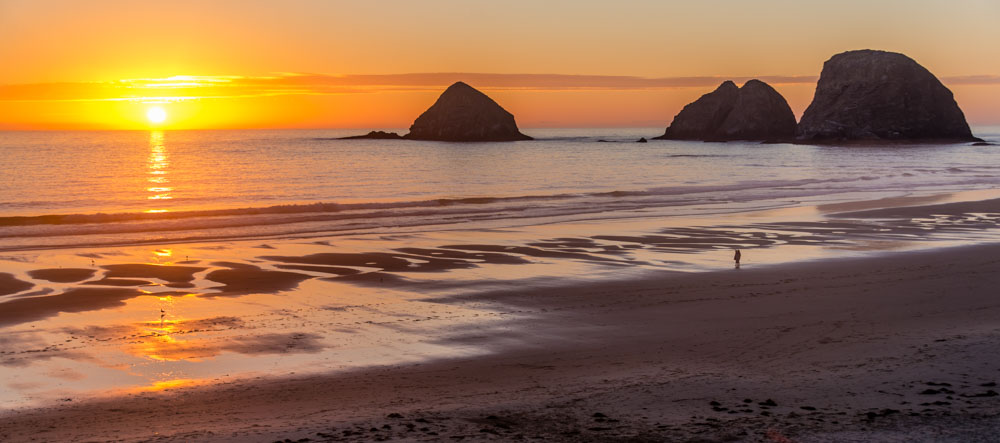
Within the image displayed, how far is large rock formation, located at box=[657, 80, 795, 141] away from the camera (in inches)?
6747

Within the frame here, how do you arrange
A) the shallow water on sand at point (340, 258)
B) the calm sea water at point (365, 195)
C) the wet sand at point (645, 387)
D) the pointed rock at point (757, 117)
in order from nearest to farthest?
the wet sand at point (645, 387)
the shallow water on sand at point (340, 258)
the calm sea water at point (365, 195)
the pointed rock at point (757, 117)

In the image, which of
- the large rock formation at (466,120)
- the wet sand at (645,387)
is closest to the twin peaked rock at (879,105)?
the large rock formation at (466,120)

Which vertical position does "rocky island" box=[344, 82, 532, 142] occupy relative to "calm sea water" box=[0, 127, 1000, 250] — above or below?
above

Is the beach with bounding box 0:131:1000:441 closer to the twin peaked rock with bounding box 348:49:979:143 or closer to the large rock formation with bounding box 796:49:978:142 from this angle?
the large rock formation with bounding box 796:49:978:142

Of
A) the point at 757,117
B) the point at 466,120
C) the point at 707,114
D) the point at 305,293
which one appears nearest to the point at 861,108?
the point at 757,117

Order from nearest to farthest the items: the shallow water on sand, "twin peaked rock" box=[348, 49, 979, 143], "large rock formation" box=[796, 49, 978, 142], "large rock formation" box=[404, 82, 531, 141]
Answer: the shallow water on sand, "large rock formation" box=[796, 49, 978, 142], "twin peaked rock" box=[348, 49, 979, 143], "large rock formation" box=[404, 82, 531, 141]

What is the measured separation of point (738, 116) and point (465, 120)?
178ft

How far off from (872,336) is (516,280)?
19.6 ft

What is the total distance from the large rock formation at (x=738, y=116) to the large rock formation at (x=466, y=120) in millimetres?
34054

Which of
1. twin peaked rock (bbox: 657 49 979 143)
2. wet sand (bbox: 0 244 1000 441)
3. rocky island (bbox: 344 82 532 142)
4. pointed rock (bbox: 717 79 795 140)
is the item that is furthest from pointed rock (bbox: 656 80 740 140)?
wet sand (bbox: 0 244 1000 441)

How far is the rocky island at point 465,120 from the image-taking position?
607 ft

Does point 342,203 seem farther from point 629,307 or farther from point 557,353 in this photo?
point 557,353

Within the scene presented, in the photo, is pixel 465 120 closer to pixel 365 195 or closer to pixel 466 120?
pixel 466 120

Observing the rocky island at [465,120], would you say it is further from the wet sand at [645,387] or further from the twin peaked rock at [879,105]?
the wet sand at [645,387]
